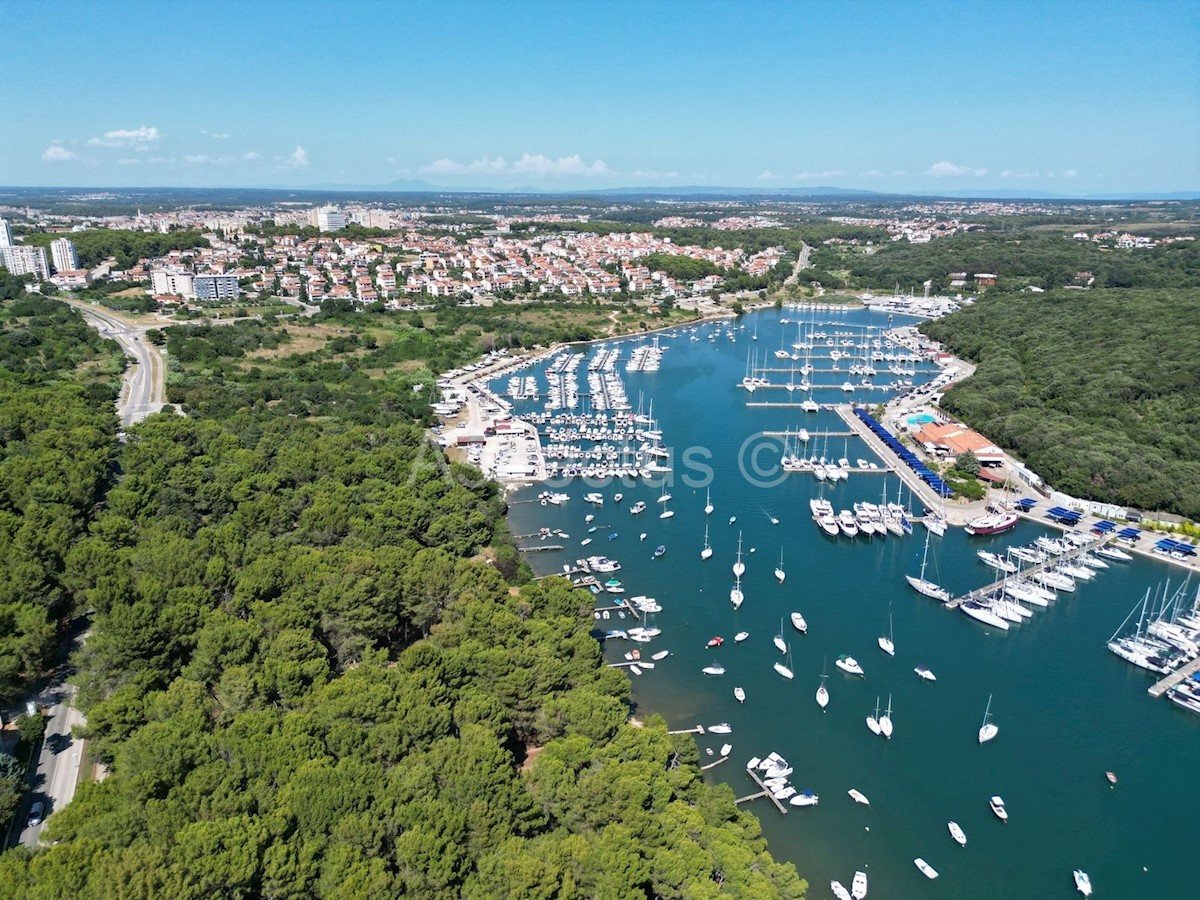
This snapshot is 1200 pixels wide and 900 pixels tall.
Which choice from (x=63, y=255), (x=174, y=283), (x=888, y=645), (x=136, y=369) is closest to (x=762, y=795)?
(x=888, y=645)

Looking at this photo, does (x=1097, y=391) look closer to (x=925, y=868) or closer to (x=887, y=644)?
(x=887, y=644)

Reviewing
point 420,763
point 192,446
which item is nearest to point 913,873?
point 420,763

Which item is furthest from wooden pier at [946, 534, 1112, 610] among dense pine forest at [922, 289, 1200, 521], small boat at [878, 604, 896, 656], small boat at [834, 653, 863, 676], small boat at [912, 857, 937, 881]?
small boat at [912, 857, 937, 881]

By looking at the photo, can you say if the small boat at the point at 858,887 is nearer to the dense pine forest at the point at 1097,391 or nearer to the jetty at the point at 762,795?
the jetty at the point at 762,795

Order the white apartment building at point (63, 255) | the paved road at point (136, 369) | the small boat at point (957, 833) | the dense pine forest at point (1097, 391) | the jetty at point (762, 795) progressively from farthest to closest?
1. the white apartment building at point (63, 255)
2. the paved road at point (136, 369)
3. the dense pine forest at point (1097, 391)
4. the jetty at point (762, 795)
5. the small boat at point (957, 833)

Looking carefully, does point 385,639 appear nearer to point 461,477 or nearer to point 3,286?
point 461,477

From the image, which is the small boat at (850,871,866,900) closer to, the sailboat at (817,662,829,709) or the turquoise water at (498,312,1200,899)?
the turquoise water at (498,312,1200,899)

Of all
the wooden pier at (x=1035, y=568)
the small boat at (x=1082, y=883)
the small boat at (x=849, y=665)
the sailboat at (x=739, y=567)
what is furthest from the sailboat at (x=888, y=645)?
the small boat at (x=1082, y=883)
